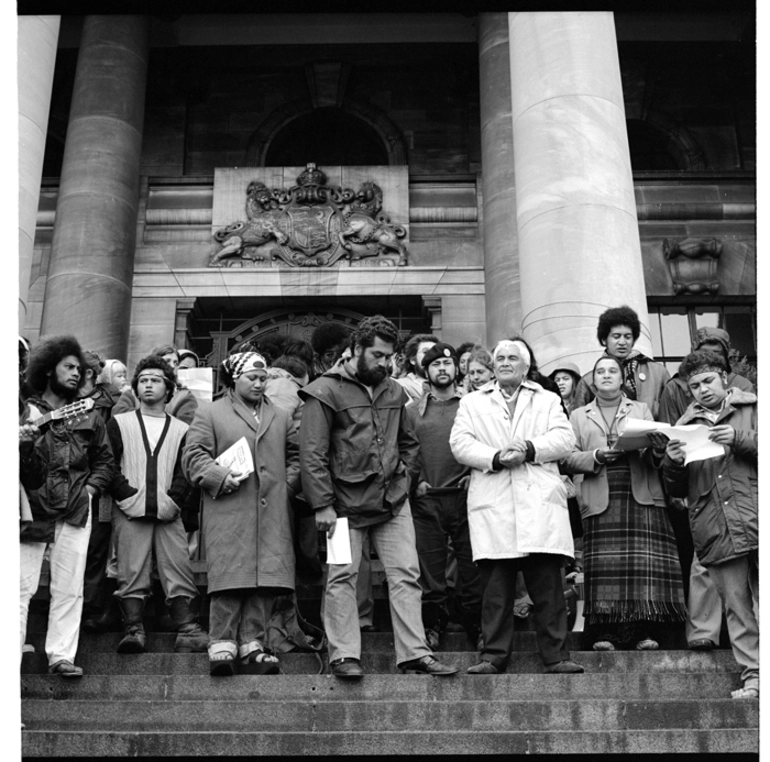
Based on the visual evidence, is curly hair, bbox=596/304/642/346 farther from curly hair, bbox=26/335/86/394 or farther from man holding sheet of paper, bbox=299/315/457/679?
curly hair, bbox=26/335/86/394

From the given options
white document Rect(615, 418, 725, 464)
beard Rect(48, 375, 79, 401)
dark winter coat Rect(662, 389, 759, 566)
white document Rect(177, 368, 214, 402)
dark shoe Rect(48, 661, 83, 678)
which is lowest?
dark shoe Rect(48, 661, 83, 678)

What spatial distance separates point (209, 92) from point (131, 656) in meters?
14.6

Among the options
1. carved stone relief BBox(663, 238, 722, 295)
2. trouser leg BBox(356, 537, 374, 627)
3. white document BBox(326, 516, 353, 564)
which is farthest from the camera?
carved stone relief BBox(663, 238, 722, 295)

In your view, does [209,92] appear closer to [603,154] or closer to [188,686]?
[603,154]

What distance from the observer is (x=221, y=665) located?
677cm

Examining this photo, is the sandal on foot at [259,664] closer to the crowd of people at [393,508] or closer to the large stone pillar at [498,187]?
the crowd of people at [393,508]

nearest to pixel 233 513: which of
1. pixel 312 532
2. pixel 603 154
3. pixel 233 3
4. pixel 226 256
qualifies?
pixel 312 532

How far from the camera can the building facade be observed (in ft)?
52.5

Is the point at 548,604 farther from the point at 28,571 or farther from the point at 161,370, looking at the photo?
the point at 161,370

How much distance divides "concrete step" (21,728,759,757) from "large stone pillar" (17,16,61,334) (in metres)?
7.89

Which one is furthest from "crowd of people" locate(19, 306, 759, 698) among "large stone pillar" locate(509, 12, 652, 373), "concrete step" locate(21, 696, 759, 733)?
"large stone pillar" locate(509, 12, 652, 373)

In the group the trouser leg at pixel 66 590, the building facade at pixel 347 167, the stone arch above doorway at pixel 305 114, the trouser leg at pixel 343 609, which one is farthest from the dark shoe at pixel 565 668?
the stone arch above doorway at pixel 305 114

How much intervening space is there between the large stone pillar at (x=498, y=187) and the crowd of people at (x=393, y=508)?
755 cm

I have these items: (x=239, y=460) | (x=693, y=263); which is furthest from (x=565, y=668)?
(x=693, y=263)
